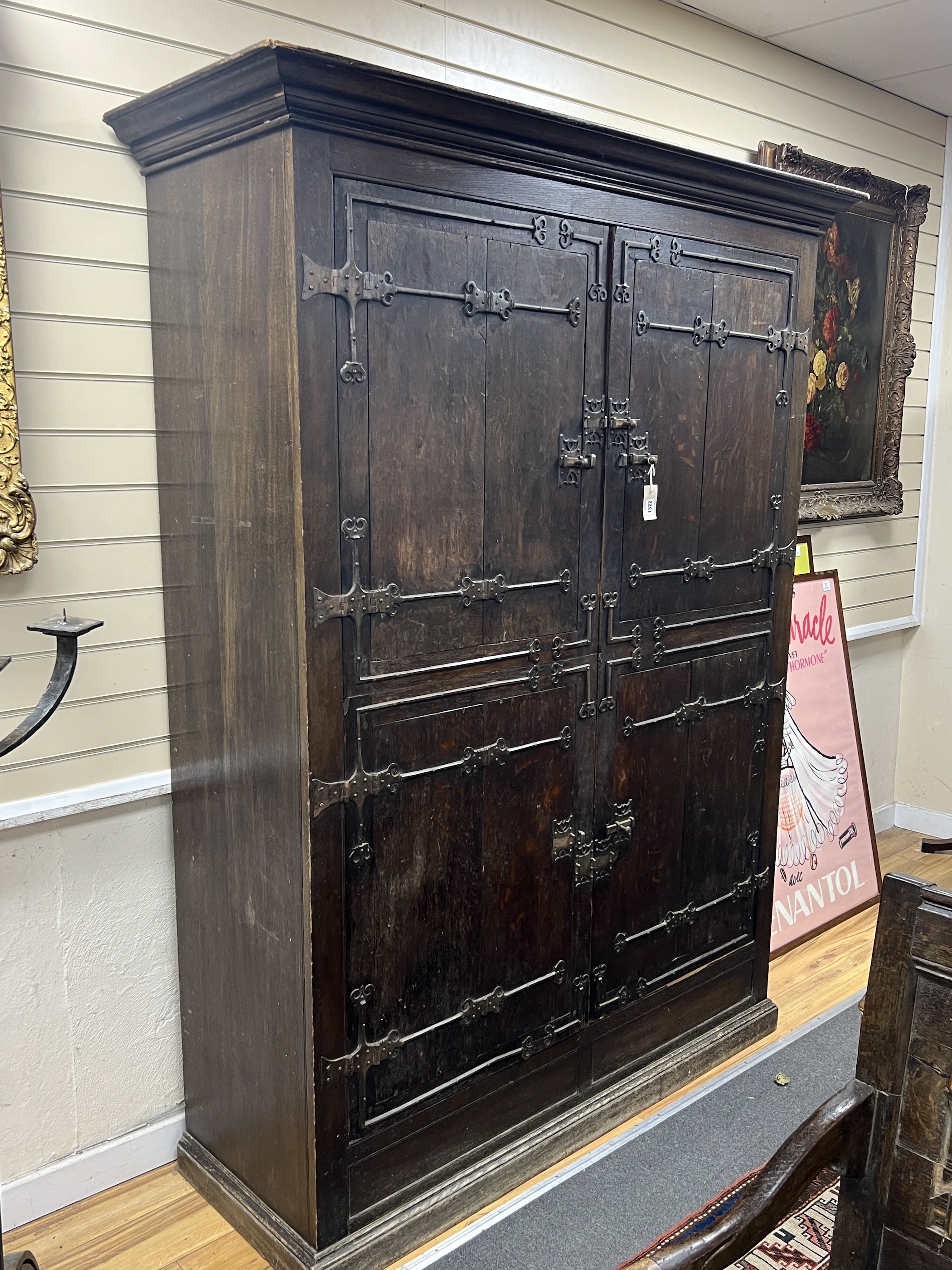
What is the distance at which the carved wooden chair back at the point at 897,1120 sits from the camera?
1.25 metres

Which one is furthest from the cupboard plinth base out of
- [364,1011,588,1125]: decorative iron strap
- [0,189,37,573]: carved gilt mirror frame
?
[0,189,37,573]: carved gilt mirror frame

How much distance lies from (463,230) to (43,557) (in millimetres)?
994

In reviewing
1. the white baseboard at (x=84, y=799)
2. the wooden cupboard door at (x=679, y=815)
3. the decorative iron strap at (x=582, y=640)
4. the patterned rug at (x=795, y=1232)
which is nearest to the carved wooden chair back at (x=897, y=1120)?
the patterned rug at (x=795, y=1232)

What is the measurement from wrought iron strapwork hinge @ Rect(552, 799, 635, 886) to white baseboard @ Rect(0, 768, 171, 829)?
0.85 m

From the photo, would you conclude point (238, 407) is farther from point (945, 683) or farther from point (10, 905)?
point (945, 683)

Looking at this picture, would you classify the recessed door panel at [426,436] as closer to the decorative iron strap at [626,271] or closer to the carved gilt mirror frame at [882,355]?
the decorative iron strap at [626,271]

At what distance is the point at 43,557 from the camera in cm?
→ 201

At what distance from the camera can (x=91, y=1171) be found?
2244 mm

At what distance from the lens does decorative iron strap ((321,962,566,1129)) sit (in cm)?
197

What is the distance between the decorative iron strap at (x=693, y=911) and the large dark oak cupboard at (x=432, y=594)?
0.9 inches

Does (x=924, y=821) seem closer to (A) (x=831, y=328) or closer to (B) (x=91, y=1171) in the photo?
(A) (x=831, y=328)

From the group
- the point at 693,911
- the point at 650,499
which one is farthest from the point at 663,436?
the point at 693,911

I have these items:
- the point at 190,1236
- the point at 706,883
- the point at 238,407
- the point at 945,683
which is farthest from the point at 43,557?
the point at 945,683

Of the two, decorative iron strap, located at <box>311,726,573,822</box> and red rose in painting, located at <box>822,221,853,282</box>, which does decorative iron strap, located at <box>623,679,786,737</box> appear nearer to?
decorative iron strap, located at <box>311,726,573,822</box>
